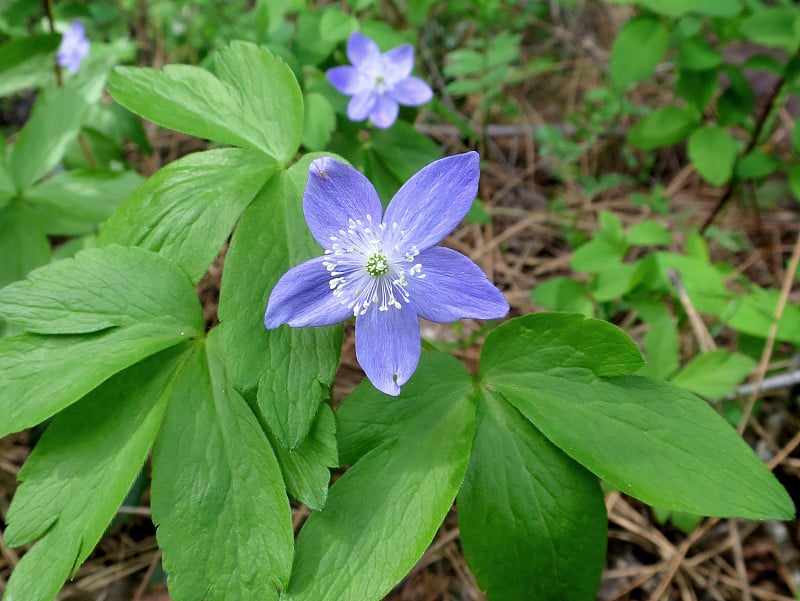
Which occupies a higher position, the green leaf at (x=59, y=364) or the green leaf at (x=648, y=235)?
the green leaf at (x=59, y=364)

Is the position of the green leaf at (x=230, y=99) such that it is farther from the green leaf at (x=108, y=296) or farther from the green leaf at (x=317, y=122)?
the green leaf at (x=317, y=122)

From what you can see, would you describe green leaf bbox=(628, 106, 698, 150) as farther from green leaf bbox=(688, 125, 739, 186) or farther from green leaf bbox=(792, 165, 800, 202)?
green leaf bbox=(792, 165, 800, 202)

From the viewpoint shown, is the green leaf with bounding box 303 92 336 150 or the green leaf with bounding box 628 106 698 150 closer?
the green leaf with bounding box 303 92 336 150

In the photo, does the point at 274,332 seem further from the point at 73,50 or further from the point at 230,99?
the point at 73,50

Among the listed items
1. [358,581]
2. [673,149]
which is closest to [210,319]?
[358,581]

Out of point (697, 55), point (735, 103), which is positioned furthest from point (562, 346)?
point (735, 103)

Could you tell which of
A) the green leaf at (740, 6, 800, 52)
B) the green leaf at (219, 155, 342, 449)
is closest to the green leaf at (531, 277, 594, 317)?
the green leaf at (740, 6, 800, 52)

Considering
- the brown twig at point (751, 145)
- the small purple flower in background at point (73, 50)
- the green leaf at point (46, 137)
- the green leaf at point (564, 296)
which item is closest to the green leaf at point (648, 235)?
the green leaf at point (564, 296)
